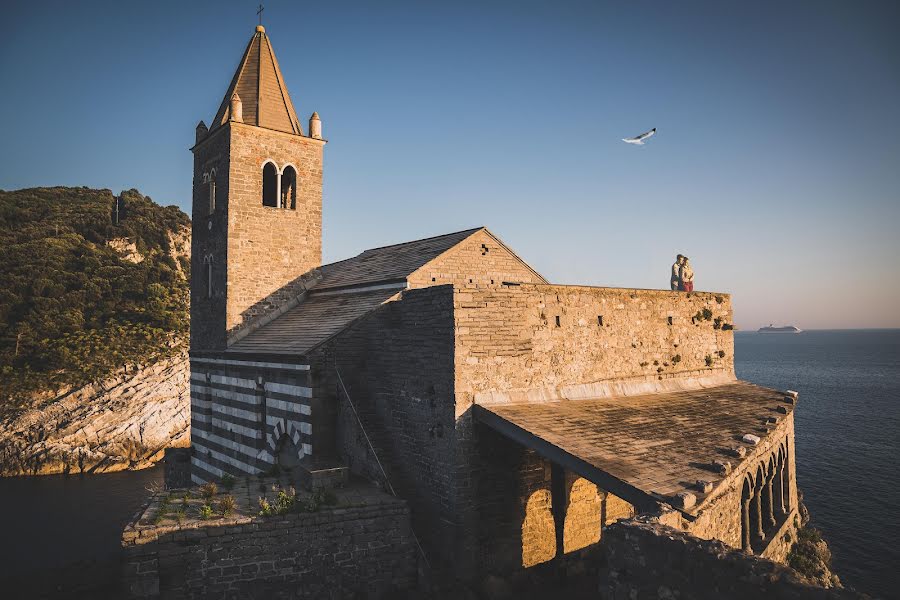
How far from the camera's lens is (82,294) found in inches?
1934

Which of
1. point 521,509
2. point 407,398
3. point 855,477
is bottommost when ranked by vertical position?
point 855,477

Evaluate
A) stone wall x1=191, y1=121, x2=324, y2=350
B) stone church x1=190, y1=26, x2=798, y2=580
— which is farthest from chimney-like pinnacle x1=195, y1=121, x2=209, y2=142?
stone church x1=190, y1=26, x2=798, y2=580

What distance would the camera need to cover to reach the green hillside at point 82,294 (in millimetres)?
42531

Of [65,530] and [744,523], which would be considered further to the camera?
[65,530]

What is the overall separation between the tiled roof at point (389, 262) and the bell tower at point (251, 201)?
176 cm

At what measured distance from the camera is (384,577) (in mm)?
11828

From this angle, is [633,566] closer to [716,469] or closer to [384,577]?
[716,469]

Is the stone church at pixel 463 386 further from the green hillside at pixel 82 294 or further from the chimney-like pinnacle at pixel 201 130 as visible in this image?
the green hillside at pixel 82 294

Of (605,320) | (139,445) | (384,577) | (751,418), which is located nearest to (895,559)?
(751,418)

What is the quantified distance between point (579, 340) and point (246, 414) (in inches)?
447

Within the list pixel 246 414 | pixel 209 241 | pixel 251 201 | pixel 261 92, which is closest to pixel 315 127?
pixel 261 92

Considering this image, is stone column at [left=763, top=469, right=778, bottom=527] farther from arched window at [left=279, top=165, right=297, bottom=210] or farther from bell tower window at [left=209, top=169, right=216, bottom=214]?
bell tower window at [left=209, top=169, right=216, bottom=214]

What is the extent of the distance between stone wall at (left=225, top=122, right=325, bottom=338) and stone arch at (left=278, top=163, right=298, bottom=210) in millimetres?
168

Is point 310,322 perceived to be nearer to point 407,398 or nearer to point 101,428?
point 407,398
